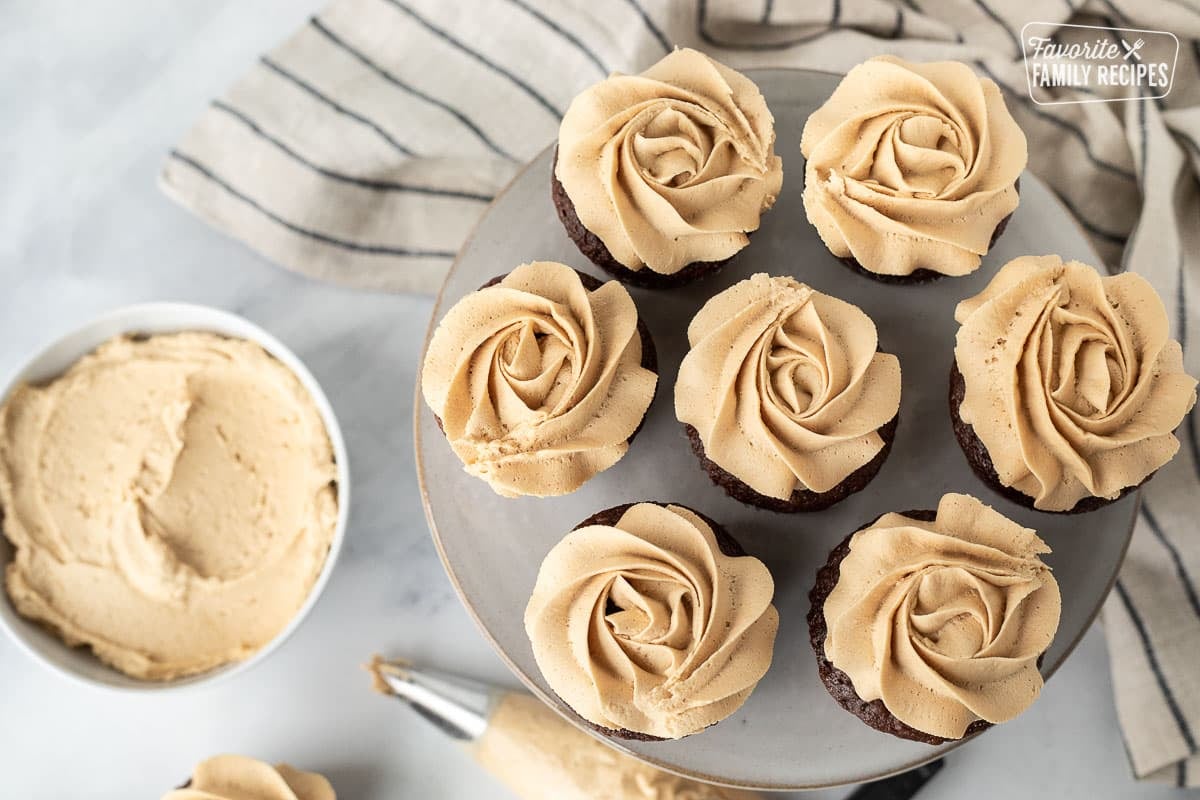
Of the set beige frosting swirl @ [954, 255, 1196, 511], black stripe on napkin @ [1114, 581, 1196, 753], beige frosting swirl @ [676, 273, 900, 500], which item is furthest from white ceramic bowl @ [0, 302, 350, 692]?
black stripe on napkin @ [1114, 581, 1196, 753]

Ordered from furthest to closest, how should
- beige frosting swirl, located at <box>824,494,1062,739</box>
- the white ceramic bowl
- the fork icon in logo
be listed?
1. the fork icon in logo
2. the white ceramic bowl
3. beige frosting swirl, located at <box>824,494,1062,739</box>

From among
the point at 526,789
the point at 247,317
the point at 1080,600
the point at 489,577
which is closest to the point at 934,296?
the point at 1080,600

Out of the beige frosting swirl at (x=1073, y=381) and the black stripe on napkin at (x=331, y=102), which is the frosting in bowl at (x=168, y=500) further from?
the beige frosting swirl at (x=1073, y=381)

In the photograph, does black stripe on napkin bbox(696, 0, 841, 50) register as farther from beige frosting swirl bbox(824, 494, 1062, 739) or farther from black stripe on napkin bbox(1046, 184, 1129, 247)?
beige frosting swirl bbox(824, 494, 1062, 739)

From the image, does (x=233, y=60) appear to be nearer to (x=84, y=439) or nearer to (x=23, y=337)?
(x=23, y=337)

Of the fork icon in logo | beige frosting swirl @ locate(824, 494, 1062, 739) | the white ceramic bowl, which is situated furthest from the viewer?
the fork icon in logo
